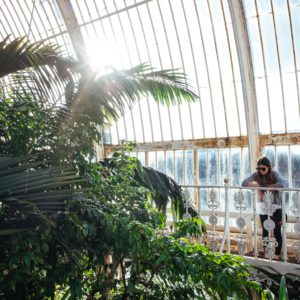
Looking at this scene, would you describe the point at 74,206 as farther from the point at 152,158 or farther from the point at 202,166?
the point at 152,158

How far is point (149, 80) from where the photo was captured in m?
3.53

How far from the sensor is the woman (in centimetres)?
444

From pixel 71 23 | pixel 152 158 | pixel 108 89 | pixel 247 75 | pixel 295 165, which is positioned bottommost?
pixel 295 165

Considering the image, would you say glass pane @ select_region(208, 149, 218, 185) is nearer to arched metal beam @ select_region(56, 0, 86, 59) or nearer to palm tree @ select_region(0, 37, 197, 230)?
arched metal beam @ select_region(56, 0, 86, 59)

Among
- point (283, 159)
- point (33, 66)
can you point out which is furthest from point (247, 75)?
point (33, 66)

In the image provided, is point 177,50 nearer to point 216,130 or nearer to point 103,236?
point 216,130

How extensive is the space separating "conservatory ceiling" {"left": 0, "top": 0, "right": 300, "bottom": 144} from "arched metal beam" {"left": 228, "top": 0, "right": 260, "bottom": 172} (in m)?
0.05

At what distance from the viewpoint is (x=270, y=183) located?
15.3ft

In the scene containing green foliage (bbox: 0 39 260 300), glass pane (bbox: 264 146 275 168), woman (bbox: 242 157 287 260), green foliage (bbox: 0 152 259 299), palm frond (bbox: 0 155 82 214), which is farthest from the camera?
glass pane (bbox: 264 146 275 168)

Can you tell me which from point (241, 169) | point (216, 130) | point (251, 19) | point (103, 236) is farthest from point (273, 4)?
point (103, 236)

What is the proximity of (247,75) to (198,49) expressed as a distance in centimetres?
148

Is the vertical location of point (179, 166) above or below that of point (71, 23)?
below

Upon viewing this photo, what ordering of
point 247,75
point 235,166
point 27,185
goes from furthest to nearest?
point 235,166 < point 247,75 < point 27,185

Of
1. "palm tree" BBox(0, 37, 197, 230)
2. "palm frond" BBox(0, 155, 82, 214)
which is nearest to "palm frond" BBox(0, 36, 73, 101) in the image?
"palm tree" BBox(0, 37, 197, 230)
